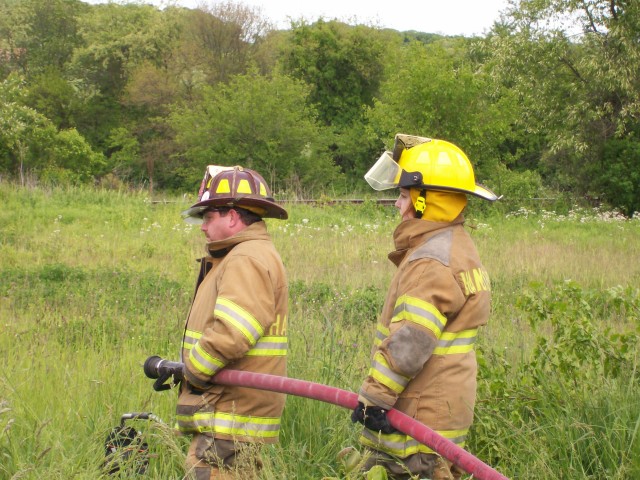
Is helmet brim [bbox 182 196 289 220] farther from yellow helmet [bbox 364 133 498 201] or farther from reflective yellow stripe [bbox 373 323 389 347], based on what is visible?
reflective yellow stripe [bbox 373 323 389 347]

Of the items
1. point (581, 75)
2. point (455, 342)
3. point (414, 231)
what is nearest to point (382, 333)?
point (455, 342)

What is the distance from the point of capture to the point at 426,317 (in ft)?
9.88

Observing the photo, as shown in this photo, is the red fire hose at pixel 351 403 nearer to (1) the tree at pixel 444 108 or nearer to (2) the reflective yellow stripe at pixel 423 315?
(2) the reflective yellow stripe at pixel 423 315

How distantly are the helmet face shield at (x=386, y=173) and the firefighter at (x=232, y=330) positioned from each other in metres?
0.48

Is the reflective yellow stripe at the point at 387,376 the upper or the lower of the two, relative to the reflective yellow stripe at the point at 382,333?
lower

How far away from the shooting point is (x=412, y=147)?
3.43 metres

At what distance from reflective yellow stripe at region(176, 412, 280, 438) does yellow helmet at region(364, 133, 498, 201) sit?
45.2 inches

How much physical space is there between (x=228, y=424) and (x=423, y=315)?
1000 mm

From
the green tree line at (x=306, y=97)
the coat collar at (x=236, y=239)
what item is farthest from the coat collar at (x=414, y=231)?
the green tree line at (x=306, y=97)

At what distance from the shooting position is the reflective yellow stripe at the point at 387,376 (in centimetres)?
302

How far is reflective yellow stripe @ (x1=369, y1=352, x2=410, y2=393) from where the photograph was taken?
3.02 meters

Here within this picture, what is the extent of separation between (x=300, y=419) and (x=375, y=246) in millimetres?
9907

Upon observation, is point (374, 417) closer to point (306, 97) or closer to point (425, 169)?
point (425, 169)

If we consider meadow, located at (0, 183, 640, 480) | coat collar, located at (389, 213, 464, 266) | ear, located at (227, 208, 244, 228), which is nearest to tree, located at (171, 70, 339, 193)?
meadow, located at (0, 183, 640, 480)
